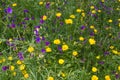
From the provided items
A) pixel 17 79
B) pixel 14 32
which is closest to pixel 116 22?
pixel 14 32

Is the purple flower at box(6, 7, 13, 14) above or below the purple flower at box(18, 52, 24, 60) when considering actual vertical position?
above

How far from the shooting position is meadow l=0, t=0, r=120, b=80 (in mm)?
3027

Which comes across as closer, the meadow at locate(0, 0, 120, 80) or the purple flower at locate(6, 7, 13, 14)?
the meadow at locate(0, 0, 120, 80)

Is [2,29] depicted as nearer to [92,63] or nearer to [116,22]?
[92,63]

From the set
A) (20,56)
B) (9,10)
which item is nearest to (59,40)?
(20,56)

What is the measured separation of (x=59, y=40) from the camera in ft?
10.7

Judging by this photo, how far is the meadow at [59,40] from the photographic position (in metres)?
3.03

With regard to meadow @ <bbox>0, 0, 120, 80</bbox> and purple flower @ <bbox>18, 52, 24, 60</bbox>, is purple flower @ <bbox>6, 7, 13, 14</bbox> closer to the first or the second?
meadow @ <bbox>0, 0, 120, 80</bbox>

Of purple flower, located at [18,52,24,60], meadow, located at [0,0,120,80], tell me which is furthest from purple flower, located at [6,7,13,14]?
purple flower, located at [18,52,24,60]

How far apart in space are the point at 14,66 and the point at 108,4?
1575 millimetres

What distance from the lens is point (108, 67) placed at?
3.16 metres

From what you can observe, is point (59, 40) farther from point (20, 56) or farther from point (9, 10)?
point (9, 10)

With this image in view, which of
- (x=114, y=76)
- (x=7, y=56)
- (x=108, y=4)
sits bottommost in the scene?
(x=114, y=76)

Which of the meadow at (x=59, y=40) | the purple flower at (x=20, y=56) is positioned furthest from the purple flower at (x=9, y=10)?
the purple flower at (x=20, y=56)
